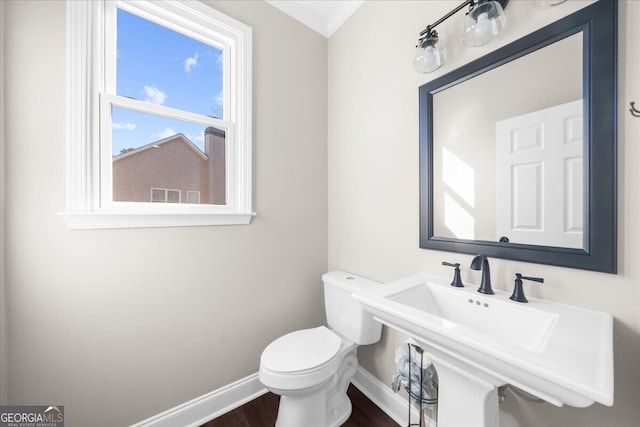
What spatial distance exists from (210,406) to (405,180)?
5.61 ft

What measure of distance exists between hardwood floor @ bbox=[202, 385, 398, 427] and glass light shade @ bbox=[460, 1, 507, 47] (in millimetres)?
1902

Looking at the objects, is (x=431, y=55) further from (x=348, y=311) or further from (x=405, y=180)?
(x=348, y=311)

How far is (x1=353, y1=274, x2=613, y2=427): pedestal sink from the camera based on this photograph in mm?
514

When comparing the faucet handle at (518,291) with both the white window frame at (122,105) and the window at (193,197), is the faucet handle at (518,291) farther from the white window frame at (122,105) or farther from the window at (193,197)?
the window at (193,197)

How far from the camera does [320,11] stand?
177cm

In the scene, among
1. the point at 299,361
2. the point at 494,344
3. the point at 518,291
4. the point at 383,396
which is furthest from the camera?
the point at 383,396

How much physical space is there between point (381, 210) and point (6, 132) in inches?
67.3

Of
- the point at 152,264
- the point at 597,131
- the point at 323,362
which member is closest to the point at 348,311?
the point at 323,362

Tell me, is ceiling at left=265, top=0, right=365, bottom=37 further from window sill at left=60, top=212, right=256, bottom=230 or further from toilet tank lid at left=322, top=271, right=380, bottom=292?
toilet tank lid at left=322, top=271, right=380, bottom=292

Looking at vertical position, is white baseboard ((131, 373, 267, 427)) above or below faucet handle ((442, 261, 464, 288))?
below

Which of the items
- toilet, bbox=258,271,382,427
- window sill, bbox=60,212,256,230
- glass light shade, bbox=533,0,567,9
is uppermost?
glass light shade, bbox=533,0,567,9

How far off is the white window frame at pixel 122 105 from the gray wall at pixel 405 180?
682 millimetres

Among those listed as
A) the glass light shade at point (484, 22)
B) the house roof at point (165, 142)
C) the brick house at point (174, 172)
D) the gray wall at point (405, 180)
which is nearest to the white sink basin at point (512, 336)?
the gray wall at point (405, 180)

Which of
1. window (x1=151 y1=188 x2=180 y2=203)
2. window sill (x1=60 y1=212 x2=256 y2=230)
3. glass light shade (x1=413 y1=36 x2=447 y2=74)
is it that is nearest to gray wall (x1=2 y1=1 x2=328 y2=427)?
window sill (x1=60 y1=212 x2=256 y2=230)
